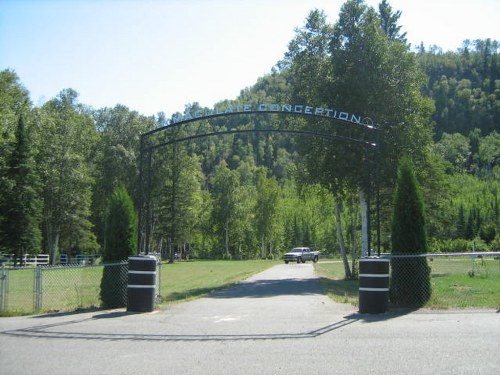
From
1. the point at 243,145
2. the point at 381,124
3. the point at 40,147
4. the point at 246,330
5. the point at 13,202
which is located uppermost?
the point at 243,145

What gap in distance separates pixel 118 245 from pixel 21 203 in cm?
3453

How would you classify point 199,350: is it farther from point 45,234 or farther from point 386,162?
point 45,234

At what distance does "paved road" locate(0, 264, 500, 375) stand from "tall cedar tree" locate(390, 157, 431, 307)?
93 cm

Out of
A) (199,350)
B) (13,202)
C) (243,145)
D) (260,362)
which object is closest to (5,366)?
(199,350)

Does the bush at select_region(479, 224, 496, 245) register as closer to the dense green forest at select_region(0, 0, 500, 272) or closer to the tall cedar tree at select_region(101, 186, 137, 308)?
the dense green forest at select_region(0, 0, 500, 272)

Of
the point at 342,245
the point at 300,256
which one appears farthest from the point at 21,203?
the point at 300,256

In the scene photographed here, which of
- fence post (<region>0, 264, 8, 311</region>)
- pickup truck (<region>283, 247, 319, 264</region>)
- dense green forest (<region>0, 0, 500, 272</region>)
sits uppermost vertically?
dense green forest (<region>0, 0, 500, 272</region>)

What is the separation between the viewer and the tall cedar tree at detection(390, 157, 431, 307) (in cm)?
1323

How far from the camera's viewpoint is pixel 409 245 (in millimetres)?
13875

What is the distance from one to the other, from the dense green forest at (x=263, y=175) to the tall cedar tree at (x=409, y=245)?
3.55 feet

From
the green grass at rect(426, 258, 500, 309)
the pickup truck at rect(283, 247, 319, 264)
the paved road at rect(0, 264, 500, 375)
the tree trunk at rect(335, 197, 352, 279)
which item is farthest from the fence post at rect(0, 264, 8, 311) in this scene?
the pickup truck at rect(283, 247, 319, 264)

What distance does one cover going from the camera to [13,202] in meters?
44.9

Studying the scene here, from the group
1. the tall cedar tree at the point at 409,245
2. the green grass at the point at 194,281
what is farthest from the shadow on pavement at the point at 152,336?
the green grass at the point at 194,281

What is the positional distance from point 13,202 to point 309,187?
2815 centimetres
